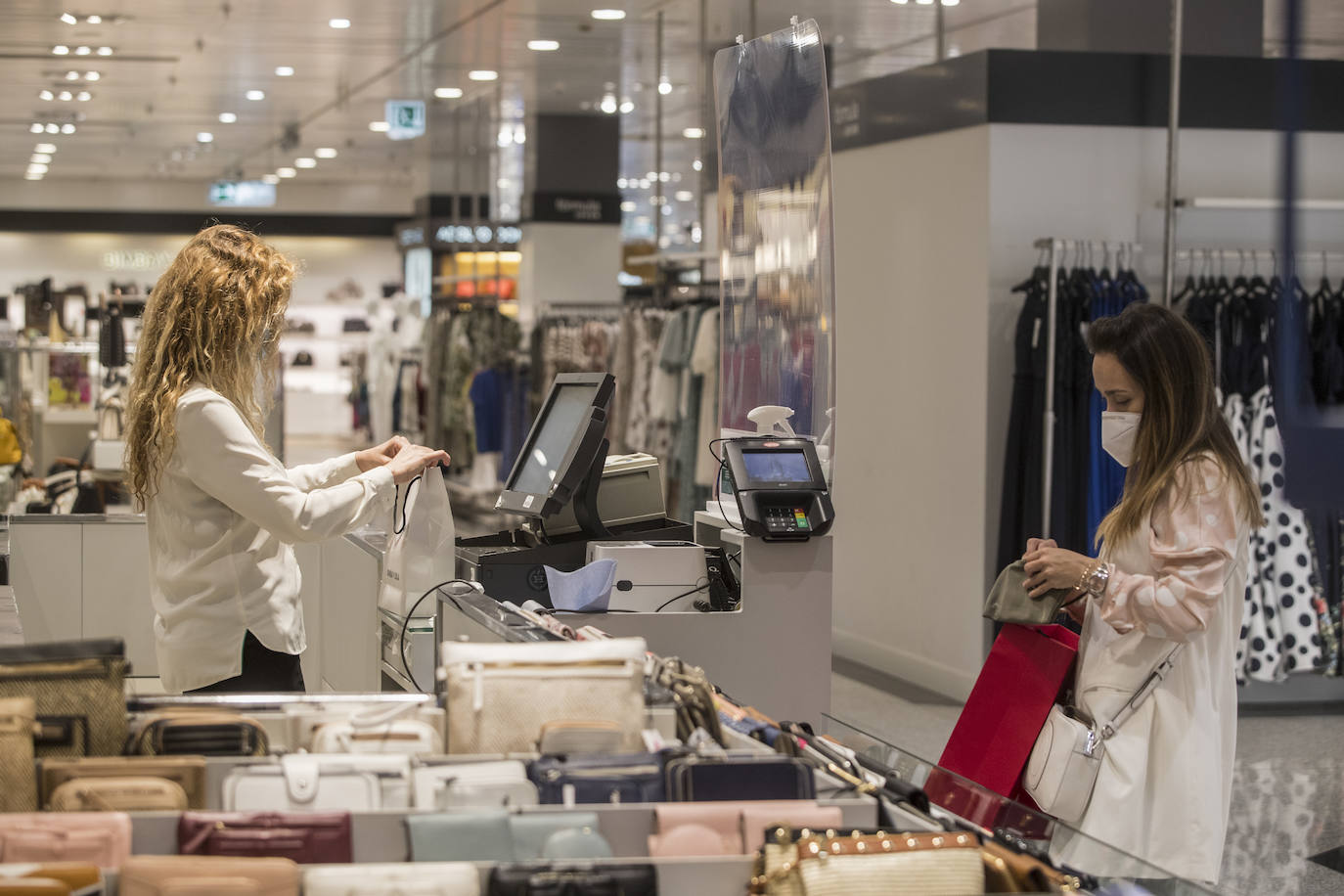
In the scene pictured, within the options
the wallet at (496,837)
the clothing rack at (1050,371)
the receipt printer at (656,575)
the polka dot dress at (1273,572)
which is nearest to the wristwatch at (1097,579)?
the receipt printer at (656,575)

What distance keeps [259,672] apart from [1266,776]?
13.3ft

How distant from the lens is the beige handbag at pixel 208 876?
1.61 metres

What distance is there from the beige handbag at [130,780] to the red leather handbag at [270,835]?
8 cm

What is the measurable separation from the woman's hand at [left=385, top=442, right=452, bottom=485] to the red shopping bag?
1.20 meters

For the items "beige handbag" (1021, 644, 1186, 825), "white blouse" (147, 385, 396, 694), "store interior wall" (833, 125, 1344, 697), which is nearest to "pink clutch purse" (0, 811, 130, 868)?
"white blouse" (147, 385, 396, 694)

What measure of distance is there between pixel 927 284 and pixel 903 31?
16.8ft

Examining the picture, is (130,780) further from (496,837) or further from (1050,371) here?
(1050,371)

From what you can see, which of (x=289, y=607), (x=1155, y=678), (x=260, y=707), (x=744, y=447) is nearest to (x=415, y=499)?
(x=289, y=607)

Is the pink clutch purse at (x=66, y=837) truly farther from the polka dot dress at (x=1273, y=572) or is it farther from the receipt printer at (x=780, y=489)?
the polka dot dress at (x=1273, y=572)

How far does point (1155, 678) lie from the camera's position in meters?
2.79

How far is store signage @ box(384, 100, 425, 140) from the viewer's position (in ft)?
44.8

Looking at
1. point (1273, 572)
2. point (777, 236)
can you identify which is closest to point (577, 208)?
point (1273, 572)

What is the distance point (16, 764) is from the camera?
181 centimetres

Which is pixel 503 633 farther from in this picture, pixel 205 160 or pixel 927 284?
pixel 205 160
